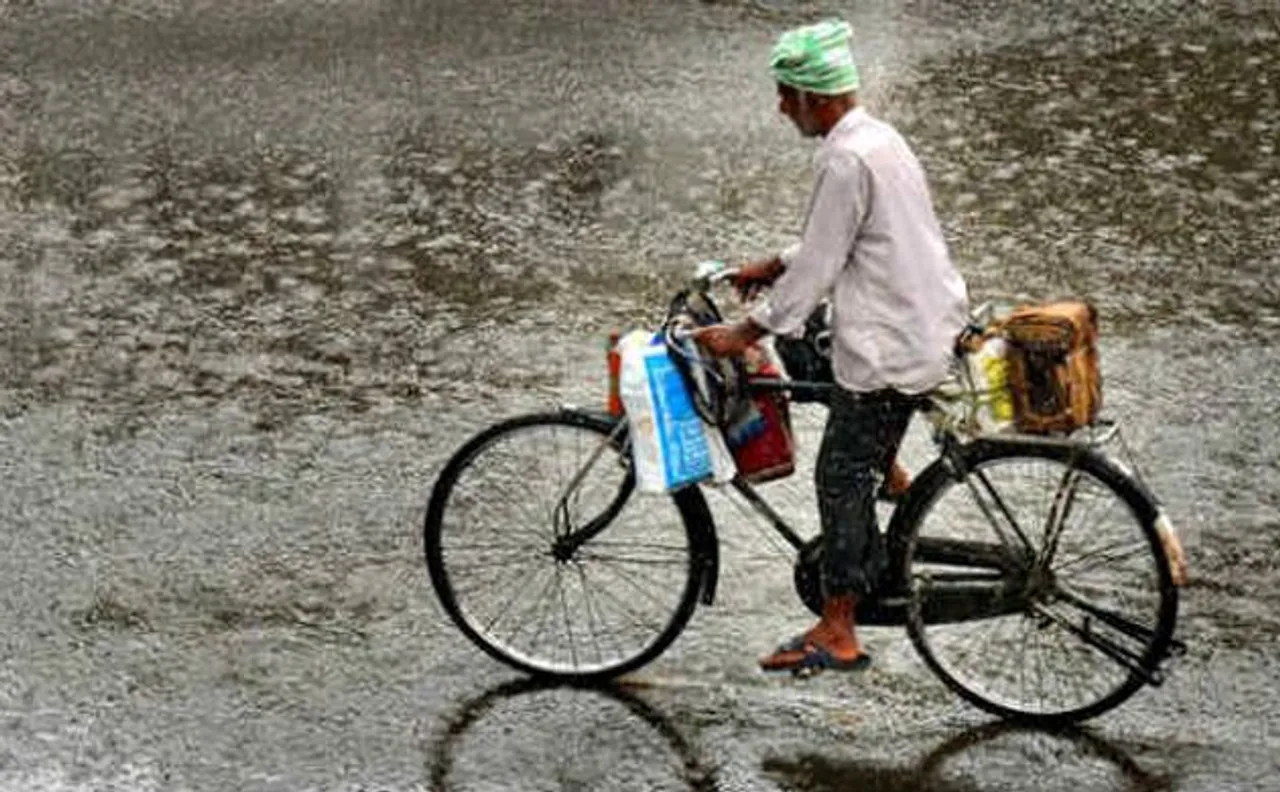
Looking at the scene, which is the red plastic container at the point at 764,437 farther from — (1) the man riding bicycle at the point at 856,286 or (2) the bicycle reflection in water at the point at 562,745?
(2) the bicycle reflection in water at the point at 562,745

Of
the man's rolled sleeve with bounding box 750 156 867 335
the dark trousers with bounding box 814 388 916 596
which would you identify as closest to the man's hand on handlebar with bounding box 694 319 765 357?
the man's rolled sleeve with bounding box 750 156 867 335

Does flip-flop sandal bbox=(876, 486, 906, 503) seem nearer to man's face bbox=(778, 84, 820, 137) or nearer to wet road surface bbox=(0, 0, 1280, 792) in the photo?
wet road surface bbox=(0, 0, 1280, 792)

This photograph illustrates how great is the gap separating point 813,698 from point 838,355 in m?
1.09

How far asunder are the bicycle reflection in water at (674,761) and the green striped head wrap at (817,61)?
1.82 meters

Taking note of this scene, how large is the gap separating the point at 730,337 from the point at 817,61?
0.77 m

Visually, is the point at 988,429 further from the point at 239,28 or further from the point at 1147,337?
the point at 239,28

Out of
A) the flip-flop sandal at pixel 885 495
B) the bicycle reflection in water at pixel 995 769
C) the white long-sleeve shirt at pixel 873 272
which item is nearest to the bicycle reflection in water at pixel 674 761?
the bicycle reflection in water at pixel 995 769

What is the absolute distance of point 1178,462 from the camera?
24.4 feet

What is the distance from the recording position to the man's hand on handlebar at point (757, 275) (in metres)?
6.00

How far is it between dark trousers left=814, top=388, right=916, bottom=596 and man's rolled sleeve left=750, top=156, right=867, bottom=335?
0.32 meters

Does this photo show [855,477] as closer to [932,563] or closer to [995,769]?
[932,563]

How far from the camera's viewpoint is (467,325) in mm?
8664

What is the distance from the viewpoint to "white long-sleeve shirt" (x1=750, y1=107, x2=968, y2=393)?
545 cm

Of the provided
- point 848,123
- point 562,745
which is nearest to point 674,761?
point 562,745
